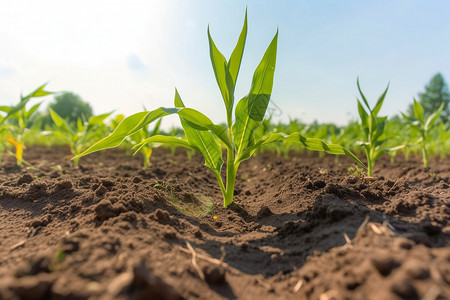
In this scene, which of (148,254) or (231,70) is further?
(231,70)

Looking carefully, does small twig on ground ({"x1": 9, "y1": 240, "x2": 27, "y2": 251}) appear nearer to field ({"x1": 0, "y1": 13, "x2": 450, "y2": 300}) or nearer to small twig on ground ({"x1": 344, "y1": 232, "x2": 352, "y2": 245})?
field ({"x1": 0, "y1": 13, "x2": 450, "y2": 300})

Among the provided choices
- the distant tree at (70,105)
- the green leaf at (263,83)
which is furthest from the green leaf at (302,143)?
the distant tree at (70,105)

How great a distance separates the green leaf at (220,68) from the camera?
5.77 ft

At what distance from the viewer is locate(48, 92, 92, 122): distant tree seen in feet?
109

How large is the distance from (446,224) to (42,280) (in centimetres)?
157

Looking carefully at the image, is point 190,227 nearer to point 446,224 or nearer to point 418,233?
point 418,233

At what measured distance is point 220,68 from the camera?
1.79m

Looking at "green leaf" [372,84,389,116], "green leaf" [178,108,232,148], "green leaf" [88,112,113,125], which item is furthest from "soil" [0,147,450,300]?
"green leaf" [88,112,113,125]

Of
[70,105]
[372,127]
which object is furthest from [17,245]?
[70,105]

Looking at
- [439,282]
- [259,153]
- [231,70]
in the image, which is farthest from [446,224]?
[259,153]

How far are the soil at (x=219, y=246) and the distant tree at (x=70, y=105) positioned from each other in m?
35.5

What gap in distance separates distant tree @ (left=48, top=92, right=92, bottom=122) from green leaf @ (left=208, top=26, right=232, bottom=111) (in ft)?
117

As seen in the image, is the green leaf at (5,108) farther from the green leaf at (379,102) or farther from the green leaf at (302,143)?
the green leaf at (379,102)

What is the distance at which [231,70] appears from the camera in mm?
1772
